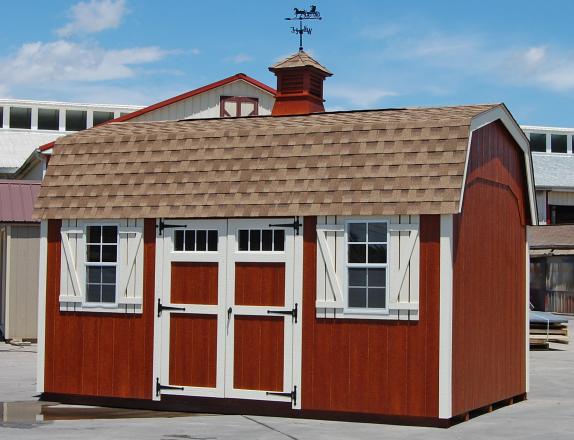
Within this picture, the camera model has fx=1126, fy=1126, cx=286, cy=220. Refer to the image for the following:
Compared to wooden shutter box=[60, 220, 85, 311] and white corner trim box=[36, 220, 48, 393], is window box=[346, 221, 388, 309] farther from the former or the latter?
white corner trim box=[36, 220, 48, 393]

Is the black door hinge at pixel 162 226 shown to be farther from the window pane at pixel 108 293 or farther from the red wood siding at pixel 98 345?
the window pane at pixel 108 293

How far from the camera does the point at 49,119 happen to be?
197ft

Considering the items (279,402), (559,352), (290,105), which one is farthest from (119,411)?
(559,352)

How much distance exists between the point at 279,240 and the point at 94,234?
8.35 ft

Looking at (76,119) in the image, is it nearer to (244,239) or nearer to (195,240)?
(195,240)

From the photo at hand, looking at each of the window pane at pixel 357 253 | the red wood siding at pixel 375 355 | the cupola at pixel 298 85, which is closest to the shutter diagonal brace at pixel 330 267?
the red wood siding at pixel 375 355

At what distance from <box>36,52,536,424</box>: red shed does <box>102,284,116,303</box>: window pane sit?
20 mm

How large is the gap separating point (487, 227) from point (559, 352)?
11.4m

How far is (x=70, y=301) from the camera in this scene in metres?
14.2

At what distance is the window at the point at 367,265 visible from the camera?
1268cm

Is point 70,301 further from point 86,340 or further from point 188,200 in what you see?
point 188,200

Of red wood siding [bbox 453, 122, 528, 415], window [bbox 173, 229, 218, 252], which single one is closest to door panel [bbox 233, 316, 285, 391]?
window [bbox 173, 229, 218, 252]

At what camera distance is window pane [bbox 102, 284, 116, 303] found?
46.1 ft

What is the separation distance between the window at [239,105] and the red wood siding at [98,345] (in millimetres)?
13378
